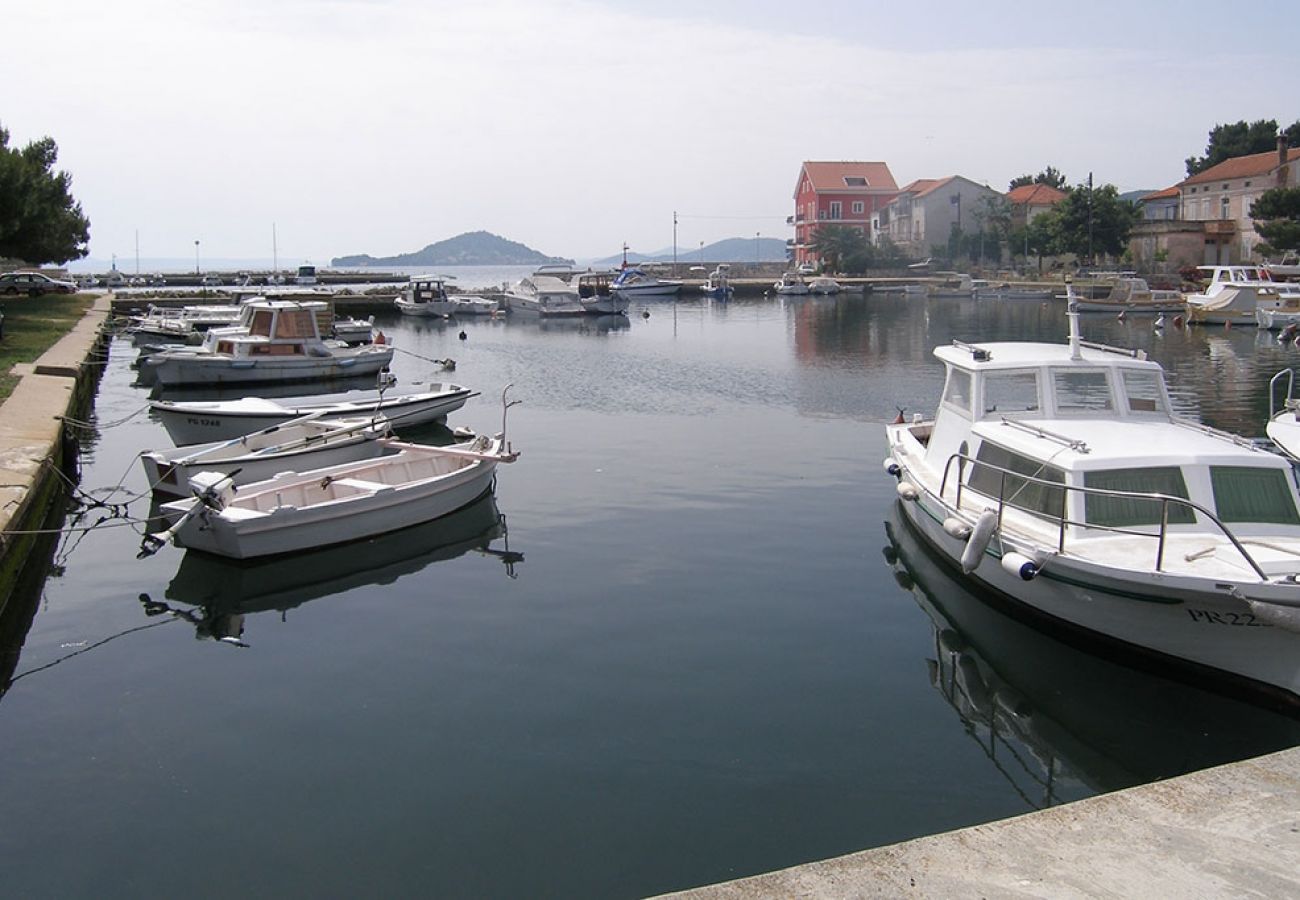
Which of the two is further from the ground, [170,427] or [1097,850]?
[170,427]

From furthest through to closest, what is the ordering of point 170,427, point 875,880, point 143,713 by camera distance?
point 170,427 < point 143,713 < point 875,880

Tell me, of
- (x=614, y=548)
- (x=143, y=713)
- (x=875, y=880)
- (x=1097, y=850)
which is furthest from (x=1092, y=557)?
(x=143, y=713)

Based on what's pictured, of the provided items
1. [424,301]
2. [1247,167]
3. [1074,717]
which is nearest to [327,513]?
[1074,717]

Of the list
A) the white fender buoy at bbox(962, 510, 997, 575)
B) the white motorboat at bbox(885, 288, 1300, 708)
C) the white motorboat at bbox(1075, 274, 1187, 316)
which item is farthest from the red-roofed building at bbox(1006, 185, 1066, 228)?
the white fender buoy at bbox(962, 510, 997, 575)

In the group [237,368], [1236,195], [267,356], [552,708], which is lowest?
[552,708]

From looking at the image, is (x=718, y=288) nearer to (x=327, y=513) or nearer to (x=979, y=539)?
(x=327, y=513)

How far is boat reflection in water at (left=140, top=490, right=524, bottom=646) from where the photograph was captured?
46.3 ft

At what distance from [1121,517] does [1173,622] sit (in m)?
1.46

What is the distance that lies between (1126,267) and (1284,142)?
42.1ft

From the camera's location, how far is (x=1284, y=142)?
3014 inches

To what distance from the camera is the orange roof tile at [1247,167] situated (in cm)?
7625

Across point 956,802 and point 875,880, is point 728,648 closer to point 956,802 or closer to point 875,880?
point 956,802

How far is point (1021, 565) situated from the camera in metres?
11.1

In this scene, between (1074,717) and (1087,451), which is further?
(1087,451)
